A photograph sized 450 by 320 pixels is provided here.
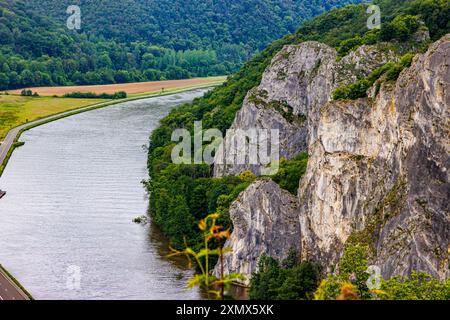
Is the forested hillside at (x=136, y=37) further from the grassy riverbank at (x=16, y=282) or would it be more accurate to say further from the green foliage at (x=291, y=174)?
the grassy riverbank at (x=16, y=282)

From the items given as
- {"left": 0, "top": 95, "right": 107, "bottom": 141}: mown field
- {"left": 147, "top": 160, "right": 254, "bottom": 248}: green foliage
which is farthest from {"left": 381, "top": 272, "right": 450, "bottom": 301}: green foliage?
{"left": 0, "top": 95, "right": 107, "bottom": 141}: mown field

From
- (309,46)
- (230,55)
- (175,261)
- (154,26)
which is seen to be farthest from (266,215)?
(154,26)

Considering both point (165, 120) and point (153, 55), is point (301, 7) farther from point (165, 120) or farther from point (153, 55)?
point (165, 120)

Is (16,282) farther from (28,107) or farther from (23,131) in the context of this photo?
(28,107)

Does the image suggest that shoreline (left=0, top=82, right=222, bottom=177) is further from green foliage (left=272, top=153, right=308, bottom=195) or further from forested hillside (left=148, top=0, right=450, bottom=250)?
green foliage (left=272, top=153, right=308, bottom=195)

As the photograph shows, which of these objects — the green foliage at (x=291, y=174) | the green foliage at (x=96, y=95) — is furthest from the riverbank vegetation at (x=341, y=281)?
the green foliage at (x=96, y=95)
